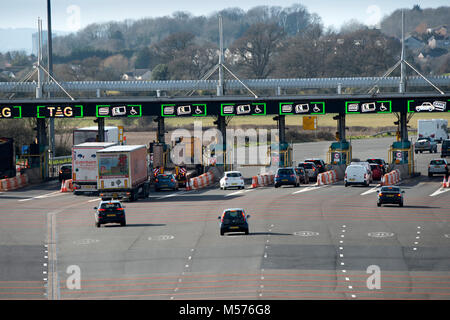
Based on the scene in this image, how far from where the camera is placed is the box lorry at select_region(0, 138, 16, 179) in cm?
6806

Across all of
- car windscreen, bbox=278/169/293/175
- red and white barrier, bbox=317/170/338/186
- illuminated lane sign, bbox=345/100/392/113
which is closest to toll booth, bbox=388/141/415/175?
illuminated lane sign, bbox=345/100/392/113

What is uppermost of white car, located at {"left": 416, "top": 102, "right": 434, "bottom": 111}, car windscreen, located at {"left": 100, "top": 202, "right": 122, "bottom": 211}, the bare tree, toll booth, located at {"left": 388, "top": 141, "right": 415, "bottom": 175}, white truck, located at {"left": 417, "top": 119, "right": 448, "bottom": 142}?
the bare tree

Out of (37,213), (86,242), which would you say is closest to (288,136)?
(37,213)

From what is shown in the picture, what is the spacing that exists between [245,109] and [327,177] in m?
8.90

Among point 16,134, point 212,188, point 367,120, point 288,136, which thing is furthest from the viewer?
point 367,120

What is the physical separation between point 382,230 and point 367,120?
11832 centimetres

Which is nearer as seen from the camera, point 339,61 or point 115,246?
point 115,246

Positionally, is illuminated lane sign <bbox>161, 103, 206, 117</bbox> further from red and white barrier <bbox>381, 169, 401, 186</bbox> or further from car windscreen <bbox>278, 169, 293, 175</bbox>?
red and white barrier <bbox>381, 169, 401, 186</bbox>

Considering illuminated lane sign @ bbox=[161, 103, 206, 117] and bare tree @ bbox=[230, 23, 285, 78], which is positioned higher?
bare tree @ bbox=[230, 23, 285, 78]

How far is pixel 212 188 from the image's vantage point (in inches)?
Result: 2586

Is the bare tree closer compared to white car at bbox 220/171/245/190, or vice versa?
white car at bbox 220/171/245/190

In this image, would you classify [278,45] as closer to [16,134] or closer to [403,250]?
[16,134]

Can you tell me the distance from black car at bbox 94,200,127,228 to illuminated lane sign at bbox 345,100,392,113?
31.3 m

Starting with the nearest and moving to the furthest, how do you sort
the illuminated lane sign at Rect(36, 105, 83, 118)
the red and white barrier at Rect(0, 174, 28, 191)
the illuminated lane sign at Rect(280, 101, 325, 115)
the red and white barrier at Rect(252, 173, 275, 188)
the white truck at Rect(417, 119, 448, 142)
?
the red and white barrier at Rect(0, 174, 28, 191), the red and white barrier at Rect(252, 173, 275, 188), the illuminated lane sign at Rect(280, 101, 325, 115), the illuminated lane sign at Rect(36, 105, 83, 118), the white truck at Rect(417, 119, 448, 142)
